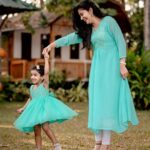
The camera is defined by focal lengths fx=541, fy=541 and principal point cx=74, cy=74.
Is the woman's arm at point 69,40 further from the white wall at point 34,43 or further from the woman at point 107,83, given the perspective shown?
the white wall at point 34,43

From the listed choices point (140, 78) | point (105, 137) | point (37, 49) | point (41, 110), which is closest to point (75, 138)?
point (41, 110)

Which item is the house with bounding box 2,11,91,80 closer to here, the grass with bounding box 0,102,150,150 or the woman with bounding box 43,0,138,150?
the grass with bounding box 0,102,150,150

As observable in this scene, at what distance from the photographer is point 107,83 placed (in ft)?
21.8

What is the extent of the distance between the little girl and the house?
67.4ft

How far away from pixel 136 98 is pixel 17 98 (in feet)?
19.6

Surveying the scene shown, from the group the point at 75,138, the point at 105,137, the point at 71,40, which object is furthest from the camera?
the point at 75,138

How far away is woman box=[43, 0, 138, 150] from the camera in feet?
21.6

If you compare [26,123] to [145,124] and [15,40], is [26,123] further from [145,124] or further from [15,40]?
[15,40]

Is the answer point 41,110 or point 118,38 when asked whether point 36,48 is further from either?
point 118,38

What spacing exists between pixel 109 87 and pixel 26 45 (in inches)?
991

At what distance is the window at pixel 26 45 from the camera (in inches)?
1232

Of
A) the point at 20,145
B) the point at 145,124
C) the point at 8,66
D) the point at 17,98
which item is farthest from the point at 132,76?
the point at 8,66

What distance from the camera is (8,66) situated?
3034 centimetres

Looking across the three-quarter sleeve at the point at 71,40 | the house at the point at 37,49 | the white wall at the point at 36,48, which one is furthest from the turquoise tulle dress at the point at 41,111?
the white wall at the point at 36,48
